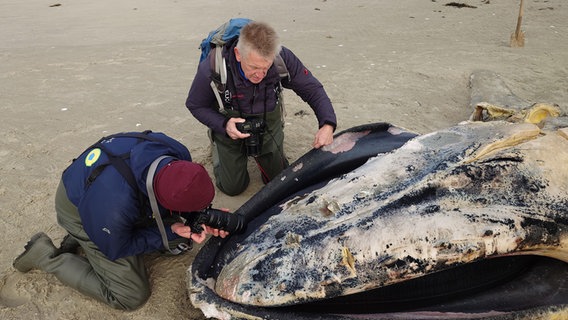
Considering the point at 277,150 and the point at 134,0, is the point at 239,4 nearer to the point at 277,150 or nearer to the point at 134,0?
the point at 134,0

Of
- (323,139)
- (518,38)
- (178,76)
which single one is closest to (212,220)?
(323,139)

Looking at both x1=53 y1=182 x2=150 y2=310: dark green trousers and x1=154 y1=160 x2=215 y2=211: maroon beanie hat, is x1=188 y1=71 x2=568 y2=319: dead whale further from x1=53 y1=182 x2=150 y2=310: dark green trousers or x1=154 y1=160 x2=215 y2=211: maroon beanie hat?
x1=53 y1=182 x2=150 y2=310: dark green trousers

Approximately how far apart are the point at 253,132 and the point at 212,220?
1.20 meters

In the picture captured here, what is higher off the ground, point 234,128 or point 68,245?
point 234,128

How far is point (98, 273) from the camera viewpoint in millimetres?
3150

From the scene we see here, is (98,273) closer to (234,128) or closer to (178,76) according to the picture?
(234,128)

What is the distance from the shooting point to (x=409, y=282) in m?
2.53

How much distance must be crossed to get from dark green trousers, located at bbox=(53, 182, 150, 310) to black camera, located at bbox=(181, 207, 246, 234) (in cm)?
62

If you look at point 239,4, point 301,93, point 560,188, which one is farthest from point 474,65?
point 239,4

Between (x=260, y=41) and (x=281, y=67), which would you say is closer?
(x=260, y=41)

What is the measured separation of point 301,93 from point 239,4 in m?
8.27

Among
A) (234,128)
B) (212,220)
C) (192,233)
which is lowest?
(192,233)

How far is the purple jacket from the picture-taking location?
3.68 meters

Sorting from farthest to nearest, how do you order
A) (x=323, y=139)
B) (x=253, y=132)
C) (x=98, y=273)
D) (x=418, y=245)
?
1. (x=253, y=132)
2. (x=323, y=139)
3. (x=98, y=273)
4. (x=418, y=245)
